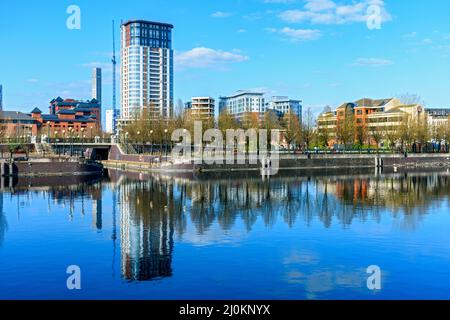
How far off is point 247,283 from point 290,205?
20359 mm

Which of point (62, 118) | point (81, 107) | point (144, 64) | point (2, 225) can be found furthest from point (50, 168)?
point (144, 64)

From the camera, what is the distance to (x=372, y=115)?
12288 cm

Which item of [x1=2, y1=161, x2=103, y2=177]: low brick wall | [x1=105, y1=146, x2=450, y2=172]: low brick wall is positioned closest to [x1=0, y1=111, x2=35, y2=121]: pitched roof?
[x1=105, y1=146, x2=450, y2=172]: low brick wall

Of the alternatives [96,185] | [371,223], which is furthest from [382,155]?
[371,223]

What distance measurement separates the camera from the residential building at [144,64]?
192 meters

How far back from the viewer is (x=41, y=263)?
21484 mm

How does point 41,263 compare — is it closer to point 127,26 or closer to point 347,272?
point 347,272

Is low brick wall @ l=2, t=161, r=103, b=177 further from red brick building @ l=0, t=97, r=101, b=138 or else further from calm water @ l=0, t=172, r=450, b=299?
red brick building @ l=0, t=97, r=101, b=138

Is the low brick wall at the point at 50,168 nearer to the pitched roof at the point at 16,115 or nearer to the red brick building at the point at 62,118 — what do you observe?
the red brick building at the point at 62,118

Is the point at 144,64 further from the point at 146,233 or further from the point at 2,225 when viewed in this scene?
the point at 146,233

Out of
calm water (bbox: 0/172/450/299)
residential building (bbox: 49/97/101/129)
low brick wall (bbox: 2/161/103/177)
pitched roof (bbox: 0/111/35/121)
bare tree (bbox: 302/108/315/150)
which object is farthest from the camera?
residential building (bbox: 49/97/101/129)

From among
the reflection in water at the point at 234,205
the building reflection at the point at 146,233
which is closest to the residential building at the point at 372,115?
the reflection in water at the point at 234,205

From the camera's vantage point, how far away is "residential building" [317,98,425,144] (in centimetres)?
10400

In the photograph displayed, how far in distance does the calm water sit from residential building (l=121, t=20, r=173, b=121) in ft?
491
